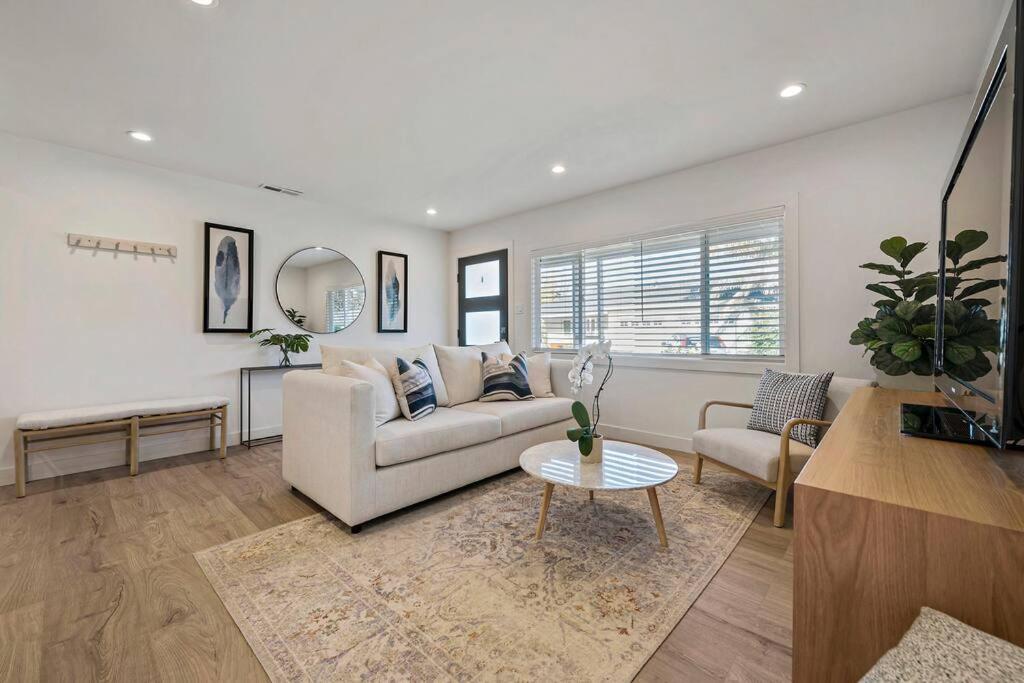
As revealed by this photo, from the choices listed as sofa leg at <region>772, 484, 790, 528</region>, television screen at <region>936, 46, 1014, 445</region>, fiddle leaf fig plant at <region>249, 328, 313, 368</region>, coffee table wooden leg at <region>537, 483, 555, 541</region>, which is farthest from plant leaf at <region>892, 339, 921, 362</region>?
fiddle leaf fig plant at <region>249, 328, 313, 368</region>

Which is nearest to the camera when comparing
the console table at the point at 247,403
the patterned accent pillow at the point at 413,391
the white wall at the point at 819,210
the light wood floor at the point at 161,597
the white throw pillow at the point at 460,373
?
the light wood floor at the point at 161,597

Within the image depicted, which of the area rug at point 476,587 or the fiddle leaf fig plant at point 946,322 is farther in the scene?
the area rug at point 476,587

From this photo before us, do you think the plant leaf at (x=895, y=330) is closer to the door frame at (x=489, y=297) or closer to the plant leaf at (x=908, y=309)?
the plant leaf at (x=908, y=309)

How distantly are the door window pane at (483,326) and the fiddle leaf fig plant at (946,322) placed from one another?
3472mm

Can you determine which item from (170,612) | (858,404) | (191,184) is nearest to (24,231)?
(191,184)

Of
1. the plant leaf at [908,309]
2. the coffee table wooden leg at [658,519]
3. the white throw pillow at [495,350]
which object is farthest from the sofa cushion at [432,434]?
the plant leaf at [908,309]

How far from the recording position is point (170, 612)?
1542 millimetres

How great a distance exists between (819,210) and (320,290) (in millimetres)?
4461

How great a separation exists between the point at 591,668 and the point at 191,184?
178 inches

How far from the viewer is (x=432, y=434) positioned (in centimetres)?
243

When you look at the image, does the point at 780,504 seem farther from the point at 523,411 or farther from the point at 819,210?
the point at 819,210

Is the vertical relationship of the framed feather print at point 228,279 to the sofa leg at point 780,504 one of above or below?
above

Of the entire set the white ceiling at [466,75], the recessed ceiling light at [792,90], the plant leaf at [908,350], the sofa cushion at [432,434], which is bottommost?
the sofa cushion at [432,434]

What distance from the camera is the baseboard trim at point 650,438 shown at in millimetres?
3521
